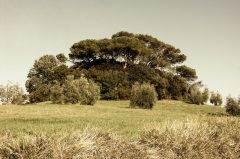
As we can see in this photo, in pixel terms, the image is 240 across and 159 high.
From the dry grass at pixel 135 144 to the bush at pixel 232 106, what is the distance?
24.2m

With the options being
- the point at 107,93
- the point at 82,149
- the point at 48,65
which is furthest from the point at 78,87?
the point at 48,65

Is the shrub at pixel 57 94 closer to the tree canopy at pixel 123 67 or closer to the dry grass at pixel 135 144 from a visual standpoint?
the tree canopy at pixel 123 67

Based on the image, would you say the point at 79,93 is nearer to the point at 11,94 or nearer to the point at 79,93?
the point at 79,93

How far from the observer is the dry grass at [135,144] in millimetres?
6332

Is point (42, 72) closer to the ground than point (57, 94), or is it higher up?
higher up

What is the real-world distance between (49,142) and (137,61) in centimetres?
5894

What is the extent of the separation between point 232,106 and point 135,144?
1166 inches

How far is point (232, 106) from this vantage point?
35.8 metres

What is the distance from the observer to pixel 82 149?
676 centimetres

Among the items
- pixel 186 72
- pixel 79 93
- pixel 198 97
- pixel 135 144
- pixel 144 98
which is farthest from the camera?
pixel 186 72

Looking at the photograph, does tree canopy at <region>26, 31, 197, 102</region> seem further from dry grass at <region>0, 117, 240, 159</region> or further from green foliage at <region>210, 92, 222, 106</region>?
dry grass at <region>0, 117, 240, 159</region>

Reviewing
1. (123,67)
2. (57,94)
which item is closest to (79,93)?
(57,94)

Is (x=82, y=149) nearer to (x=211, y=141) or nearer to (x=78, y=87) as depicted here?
(x=211, y=141)

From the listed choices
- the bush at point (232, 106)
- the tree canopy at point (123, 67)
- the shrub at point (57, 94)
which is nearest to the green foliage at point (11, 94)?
the tree canopy at point (123, 67)
